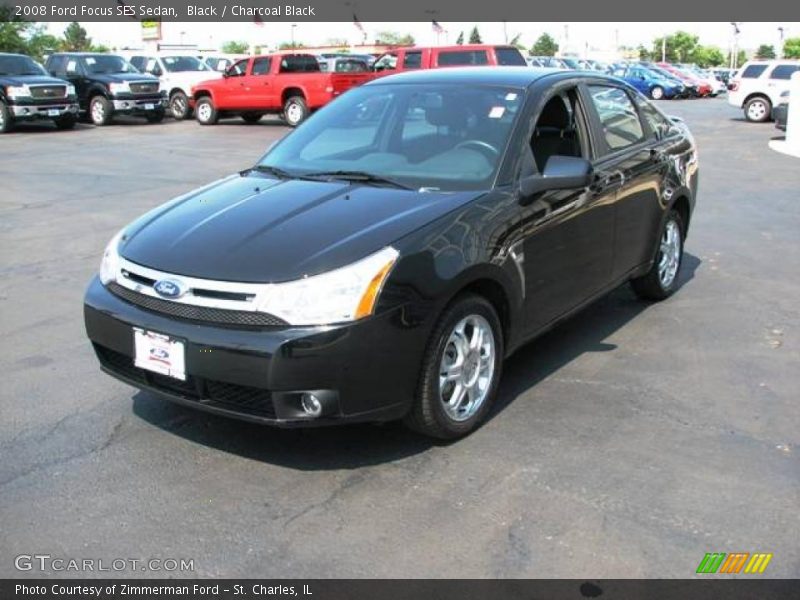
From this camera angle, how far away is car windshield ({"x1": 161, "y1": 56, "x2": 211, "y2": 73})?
25.2 m

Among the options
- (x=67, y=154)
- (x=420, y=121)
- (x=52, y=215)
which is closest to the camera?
(x=420, y=121)

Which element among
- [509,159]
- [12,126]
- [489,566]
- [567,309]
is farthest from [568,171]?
[12,126]

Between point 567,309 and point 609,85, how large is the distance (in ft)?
5.56

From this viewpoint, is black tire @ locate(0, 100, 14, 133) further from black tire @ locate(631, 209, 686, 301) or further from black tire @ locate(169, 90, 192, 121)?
black tire @ locate(631, 209, 686, 301)

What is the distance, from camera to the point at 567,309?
15.3 ft

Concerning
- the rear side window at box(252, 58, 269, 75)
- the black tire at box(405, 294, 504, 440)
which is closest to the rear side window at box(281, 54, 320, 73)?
the rear side window at box(252, 58, 269, 75)

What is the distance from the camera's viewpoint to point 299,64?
22234 mm

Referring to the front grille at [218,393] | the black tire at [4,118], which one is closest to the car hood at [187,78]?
the black tire at [4,118]

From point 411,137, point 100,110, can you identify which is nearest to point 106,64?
Answer: point 100,110

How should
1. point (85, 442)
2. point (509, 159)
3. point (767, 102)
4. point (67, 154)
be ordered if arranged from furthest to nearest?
point (767, 102) → point (67, 154) → point (509, 159) → point (85, 442)

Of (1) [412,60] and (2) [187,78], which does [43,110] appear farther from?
(1) [412,60]

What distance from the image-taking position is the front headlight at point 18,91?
65.5 ft

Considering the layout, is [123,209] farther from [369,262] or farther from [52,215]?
[369,262]

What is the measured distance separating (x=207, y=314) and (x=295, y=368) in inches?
17.9
